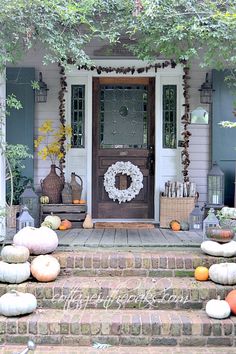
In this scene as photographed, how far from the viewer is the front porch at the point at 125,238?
4.53 metres

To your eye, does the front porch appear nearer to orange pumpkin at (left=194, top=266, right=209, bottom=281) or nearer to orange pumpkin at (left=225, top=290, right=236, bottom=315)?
orange pumpkin at (left=194, top=266, right=209, bottom=281)

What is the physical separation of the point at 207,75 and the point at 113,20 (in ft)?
6.11

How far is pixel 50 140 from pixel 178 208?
1885mm

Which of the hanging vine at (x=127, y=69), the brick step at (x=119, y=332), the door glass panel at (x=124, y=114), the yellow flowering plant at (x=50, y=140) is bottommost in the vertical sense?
the brick step at (x=119, y=332)

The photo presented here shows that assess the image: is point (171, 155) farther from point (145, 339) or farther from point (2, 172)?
point (145, 339)

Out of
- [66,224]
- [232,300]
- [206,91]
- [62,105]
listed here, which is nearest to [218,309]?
[232,300]

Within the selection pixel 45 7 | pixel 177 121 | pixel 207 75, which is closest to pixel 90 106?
pixel 177 121

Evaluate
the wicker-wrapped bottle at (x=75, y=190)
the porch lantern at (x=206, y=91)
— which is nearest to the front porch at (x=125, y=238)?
the wicker-wrapped bottle at (x=75, y=190)

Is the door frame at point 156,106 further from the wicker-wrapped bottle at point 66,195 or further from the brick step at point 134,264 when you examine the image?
the brick step at point 134,264

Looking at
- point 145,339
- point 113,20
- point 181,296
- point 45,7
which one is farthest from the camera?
point 113,20

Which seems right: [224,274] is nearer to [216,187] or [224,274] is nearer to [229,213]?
[229,213]

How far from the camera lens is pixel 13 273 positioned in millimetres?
3914

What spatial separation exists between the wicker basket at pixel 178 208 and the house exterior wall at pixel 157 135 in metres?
0.42

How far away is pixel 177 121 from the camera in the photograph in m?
6.13
